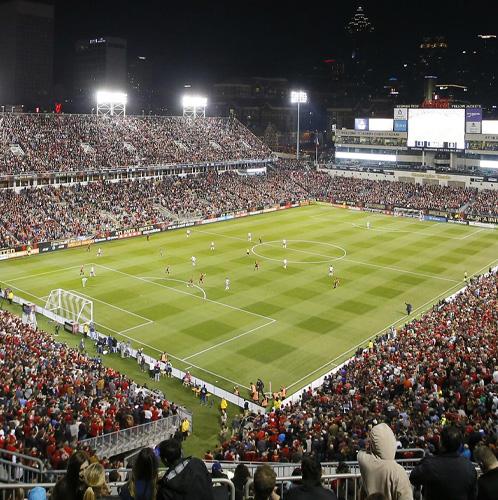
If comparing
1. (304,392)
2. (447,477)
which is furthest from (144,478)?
(304,392)

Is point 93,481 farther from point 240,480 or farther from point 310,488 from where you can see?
→ point 240,480

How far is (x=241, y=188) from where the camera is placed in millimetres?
87062

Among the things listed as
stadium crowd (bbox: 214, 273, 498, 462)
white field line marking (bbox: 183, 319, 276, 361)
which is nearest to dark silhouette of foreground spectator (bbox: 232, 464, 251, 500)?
stadium crowd (bbox: 214, 273, 498, 462)

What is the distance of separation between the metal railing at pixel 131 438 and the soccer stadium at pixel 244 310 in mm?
69

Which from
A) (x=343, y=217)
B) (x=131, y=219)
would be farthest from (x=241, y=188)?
(x=131, y=219)

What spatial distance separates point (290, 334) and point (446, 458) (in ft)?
98.9

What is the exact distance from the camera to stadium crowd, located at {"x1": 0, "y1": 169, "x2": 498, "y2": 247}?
198 feet

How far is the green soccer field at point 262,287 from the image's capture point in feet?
110

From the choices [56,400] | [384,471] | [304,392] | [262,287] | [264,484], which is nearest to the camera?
[264,484]

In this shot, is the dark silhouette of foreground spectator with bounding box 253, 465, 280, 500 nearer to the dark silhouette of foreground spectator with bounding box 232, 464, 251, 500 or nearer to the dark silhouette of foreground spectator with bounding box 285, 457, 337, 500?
the dark silhouette of foreground spectator with bounding box 285, 457, 337, 500

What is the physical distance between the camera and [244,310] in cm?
4031

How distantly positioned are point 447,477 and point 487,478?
384 millimetres

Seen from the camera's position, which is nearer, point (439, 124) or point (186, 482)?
point (186, 482)

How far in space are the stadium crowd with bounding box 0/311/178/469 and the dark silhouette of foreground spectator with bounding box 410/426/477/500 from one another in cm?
1005
